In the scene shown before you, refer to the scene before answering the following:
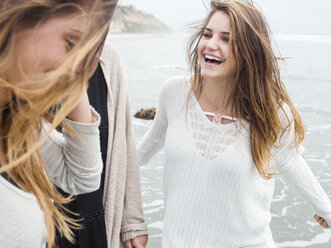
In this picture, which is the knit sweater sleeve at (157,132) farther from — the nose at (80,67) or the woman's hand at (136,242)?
the nose at (80,67)

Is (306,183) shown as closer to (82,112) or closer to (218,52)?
(218,52)

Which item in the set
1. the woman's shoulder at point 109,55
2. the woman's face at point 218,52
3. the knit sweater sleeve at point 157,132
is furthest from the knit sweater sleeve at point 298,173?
the woman's shoulder at point 109,55

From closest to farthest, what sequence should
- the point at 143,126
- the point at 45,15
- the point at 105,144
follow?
the point at 45,15 < the point at 105,144 < the point at 143,126

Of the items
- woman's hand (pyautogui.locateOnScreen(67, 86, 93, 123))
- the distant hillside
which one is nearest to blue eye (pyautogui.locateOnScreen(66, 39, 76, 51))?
woman's hand (pyautogui.locateOnScreen(67, 86, 93, 123))

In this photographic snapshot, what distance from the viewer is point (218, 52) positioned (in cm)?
248

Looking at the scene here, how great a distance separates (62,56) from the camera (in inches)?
42.8

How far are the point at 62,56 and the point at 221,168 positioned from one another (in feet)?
4.89

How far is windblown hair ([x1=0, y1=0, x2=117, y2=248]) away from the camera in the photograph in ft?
3.43

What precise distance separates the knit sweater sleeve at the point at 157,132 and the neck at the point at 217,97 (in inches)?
9.8

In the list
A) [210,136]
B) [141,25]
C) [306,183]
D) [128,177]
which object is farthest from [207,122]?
[141,25]

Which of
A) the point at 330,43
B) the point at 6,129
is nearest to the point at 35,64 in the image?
the point at 6,129

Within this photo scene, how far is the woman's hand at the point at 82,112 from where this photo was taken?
1.42 metres

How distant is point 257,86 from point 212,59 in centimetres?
31

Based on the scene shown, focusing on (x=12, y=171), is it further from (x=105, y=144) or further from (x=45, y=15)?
(x=105, y=144)
